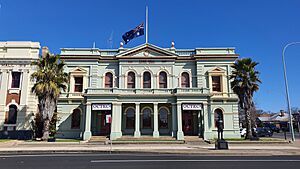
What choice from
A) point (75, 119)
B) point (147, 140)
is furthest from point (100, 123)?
point (147, 140)

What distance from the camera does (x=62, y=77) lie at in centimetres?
2403

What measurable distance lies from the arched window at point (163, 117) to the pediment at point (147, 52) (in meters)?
7.19

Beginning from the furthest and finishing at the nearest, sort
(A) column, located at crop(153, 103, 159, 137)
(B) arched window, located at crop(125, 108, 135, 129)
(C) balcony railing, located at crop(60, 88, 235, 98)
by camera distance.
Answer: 1. (B) arched window, located at crop(125, 108, 135, 129)
2. (C) balcony railing, located at crop(60, 88, 235, 98)
3. (A) column, located at crop(153, 103, 159, 137)

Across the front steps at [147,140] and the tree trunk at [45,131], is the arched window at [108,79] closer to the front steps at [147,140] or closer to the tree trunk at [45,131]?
the front steps at [147,140]

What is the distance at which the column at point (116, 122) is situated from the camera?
24.1 meters

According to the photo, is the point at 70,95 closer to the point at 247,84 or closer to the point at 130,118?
the point at 130,118

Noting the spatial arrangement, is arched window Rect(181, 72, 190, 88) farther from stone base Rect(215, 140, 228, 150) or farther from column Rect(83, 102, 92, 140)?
stone base Rect(215, 140, 228, 150)

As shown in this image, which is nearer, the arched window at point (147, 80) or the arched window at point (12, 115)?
the arched window at point (12, 115)

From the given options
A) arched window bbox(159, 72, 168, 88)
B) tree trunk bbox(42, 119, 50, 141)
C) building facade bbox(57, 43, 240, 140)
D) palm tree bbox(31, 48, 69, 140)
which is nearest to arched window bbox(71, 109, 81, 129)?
building facade bbox(57, 43, 240, 140)

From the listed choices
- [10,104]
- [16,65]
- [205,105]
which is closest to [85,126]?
[10,104]

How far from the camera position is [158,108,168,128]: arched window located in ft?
87.3

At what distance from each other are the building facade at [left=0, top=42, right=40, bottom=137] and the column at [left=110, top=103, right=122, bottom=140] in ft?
33.2
